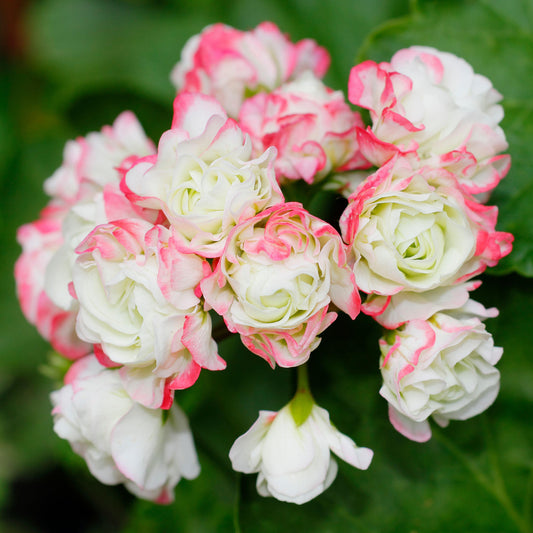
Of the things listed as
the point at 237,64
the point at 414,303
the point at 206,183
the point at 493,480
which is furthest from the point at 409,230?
the point at 493,480

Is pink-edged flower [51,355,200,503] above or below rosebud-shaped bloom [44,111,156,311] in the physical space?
below

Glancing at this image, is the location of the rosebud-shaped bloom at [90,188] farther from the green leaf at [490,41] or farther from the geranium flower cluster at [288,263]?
the green leaf at [490,41]

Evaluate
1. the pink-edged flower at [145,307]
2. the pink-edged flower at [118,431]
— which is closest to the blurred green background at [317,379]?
the pink-edged flower at [118,431]

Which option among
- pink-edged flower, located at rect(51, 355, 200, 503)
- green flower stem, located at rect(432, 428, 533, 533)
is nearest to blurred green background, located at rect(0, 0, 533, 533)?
green flower stem, located at rect(432, 428, 533, 533)

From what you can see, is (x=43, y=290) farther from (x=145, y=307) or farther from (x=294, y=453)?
(x=294, y=453)

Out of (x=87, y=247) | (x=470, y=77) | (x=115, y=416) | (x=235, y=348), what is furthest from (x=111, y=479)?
(x=470, y=77)

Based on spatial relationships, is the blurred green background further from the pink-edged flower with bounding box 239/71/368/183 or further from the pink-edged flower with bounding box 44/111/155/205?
the pink-edged flower with bounding box 44/111/155/205
